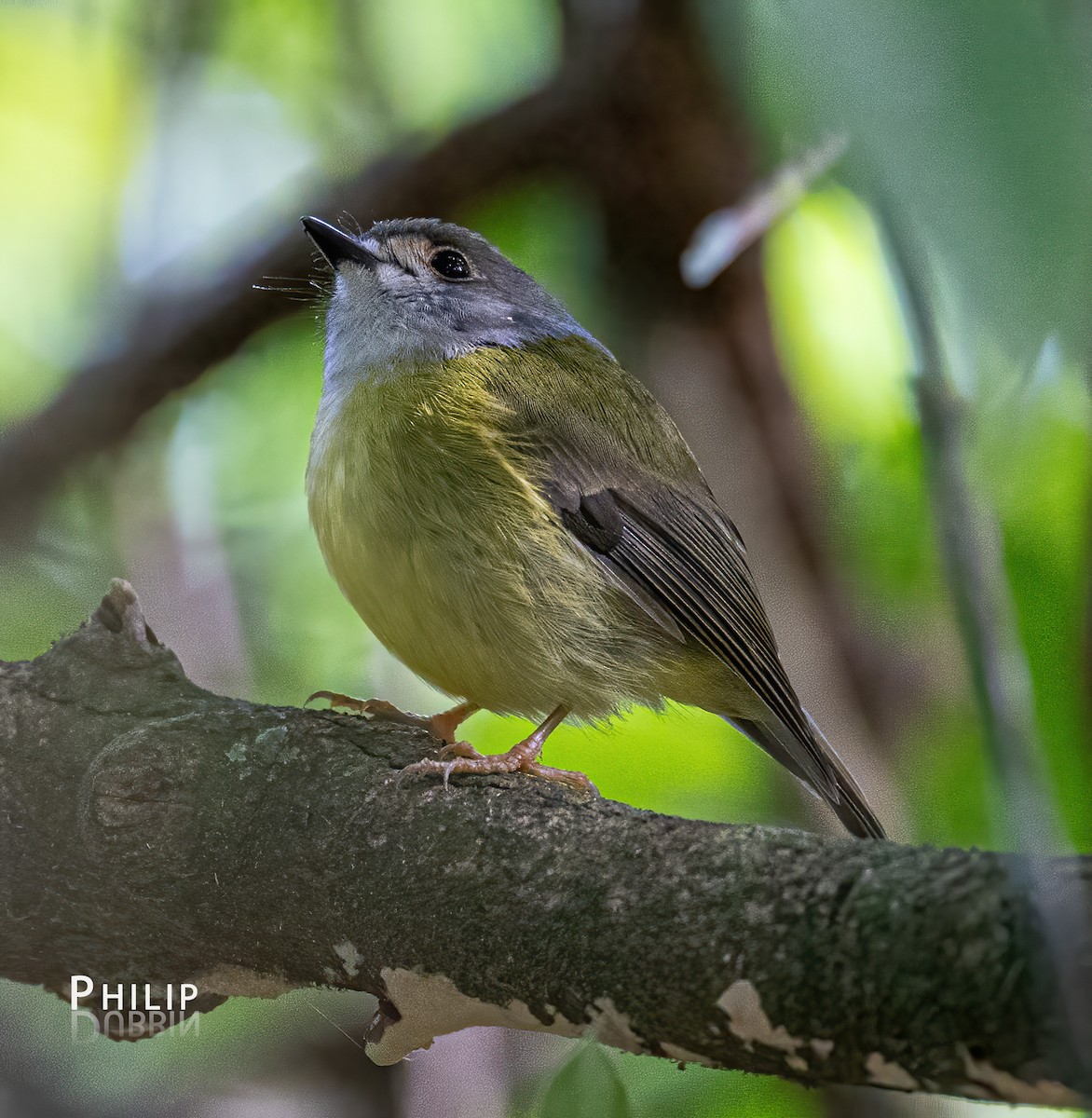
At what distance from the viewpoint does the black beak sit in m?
3.14

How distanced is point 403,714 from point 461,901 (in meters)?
1.14

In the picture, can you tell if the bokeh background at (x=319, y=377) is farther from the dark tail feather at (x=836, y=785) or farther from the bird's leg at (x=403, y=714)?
the bird's leg at (x=403, y=714)

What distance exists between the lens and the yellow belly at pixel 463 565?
257 cm

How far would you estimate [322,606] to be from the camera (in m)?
4.18

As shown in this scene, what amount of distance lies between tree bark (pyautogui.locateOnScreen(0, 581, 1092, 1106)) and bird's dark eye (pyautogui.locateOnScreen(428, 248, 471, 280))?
4.79 feet

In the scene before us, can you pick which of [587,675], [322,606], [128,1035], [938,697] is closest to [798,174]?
[587,675]

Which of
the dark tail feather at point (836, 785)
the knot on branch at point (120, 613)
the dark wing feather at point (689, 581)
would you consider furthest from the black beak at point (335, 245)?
the dark tail feather at point (836, 785)

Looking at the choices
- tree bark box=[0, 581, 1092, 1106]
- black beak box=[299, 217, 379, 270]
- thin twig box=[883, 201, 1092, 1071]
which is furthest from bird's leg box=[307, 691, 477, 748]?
thin twig box=[883, 201, 1092, 1071]

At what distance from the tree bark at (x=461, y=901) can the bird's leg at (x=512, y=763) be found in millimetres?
56

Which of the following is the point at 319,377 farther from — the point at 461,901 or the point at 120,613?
the point at 461,901

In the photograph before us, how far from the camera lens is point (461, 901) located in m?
1.82

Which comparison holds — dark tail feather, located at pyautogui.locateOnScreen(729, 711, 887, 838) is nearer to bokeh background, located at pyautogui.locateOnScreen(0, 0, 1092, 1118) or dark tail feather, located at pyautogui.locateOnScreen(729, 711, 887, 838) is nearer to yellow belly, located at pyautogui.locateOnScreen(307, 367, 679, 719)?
bokeh background, located at pyautogui.locateOnScreen(0, 0, 1092, 1118)

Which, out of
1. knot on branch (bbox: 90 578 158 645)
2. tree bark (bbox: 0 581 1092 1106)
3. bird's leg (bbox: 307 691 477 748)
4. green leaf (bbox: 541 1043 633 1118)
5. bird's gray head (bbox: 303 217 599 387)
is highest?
bird's gray head (bbox: 303 217 599 387)

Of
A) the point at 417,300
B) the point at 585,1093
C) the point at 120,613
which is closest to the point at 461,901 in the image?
the point at 585,1093
